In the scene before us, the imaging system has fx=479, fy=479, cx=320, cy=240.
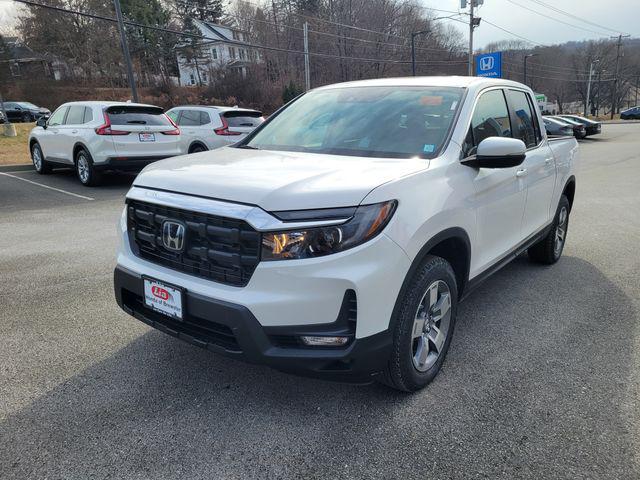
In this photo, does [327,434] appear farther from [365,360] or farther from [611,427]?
[611,427]

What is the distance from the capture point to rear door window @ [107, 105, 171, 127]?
997 centimetres

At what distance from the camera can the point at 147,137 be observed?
33.5 ft

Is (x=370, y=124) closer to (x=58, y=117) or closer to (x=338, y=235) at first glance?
(x=338, y=235)

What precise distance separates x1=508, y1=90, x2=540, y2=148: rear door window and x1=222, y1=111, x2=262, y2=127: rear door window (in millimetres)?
8987

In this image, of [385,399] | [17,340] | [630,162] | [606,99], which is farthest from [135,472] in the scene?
[606,99]

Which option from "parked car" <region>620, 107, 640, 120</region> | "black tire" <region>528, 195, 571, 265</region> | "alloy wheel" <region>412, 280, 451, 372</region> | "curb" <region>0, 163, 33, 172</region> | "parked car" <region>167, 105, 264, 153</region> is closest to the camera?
"alloy wheel" <region>412, 280, 451, 372</region>

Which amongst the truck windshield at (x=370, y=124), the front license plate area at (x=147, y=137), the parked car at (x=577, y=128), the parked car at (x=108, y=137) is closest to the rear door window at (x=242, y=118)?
the parked car at (x=108, y=137)

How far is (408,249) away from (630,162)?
15577 mm

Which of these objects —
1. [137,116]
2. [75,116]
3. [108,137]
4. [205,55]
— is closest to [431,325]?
[108,137]

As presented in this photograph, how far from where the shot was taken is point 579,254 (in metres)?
5.54

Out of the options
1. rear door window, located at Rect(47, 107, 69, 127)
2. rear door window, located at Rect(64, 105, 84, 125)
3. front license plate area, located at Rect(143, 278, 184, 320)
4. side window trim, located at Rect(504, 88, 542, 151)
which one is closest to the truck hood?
front license plate area, located at Rect(143, 278, 184, 320)

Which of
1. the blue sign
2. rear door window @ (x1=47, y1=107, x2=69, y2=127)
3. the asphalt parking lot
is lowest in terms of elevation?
the asphalt parking lot

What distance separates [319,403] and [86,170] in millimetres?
9553

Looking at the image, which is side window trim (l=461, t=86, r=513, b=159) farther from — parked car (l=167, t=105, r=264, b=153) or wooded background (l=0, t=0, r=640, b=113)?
wooded background (l=0, t=0, r=640, b=113)
